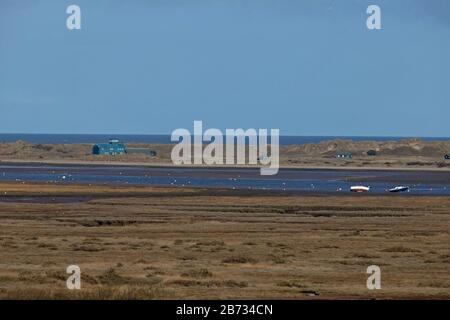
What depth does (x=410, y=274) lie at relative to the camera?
38.5 metres

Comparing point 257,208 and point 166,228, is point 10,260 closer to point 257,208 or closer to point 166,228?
point 166,228

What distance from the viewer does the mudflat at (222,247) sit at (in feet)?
112

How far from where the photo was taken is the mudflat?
112ft

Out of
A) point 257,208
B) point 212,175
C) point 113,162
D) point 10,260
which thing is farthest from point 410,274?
point 113,162

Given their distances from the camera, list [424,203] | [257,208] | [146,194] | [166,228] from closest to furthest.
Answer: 1. [166,228]
2. [257,208]
3. [424,203]
4. [146,194]

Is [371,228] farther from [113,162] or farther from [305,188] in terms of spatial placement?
[113,162]

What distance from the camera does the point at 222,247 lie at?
47.8m

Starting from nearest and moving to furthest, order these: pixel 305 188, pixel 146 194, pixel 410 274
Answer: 1. pixel 410 274
2. pixel 146 194
3. pixel 305 188

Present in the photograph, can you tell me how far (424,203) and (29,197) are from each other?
101ft

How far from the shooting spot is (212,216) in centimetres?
6875

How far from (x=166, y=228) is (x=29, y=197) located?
31224mm
